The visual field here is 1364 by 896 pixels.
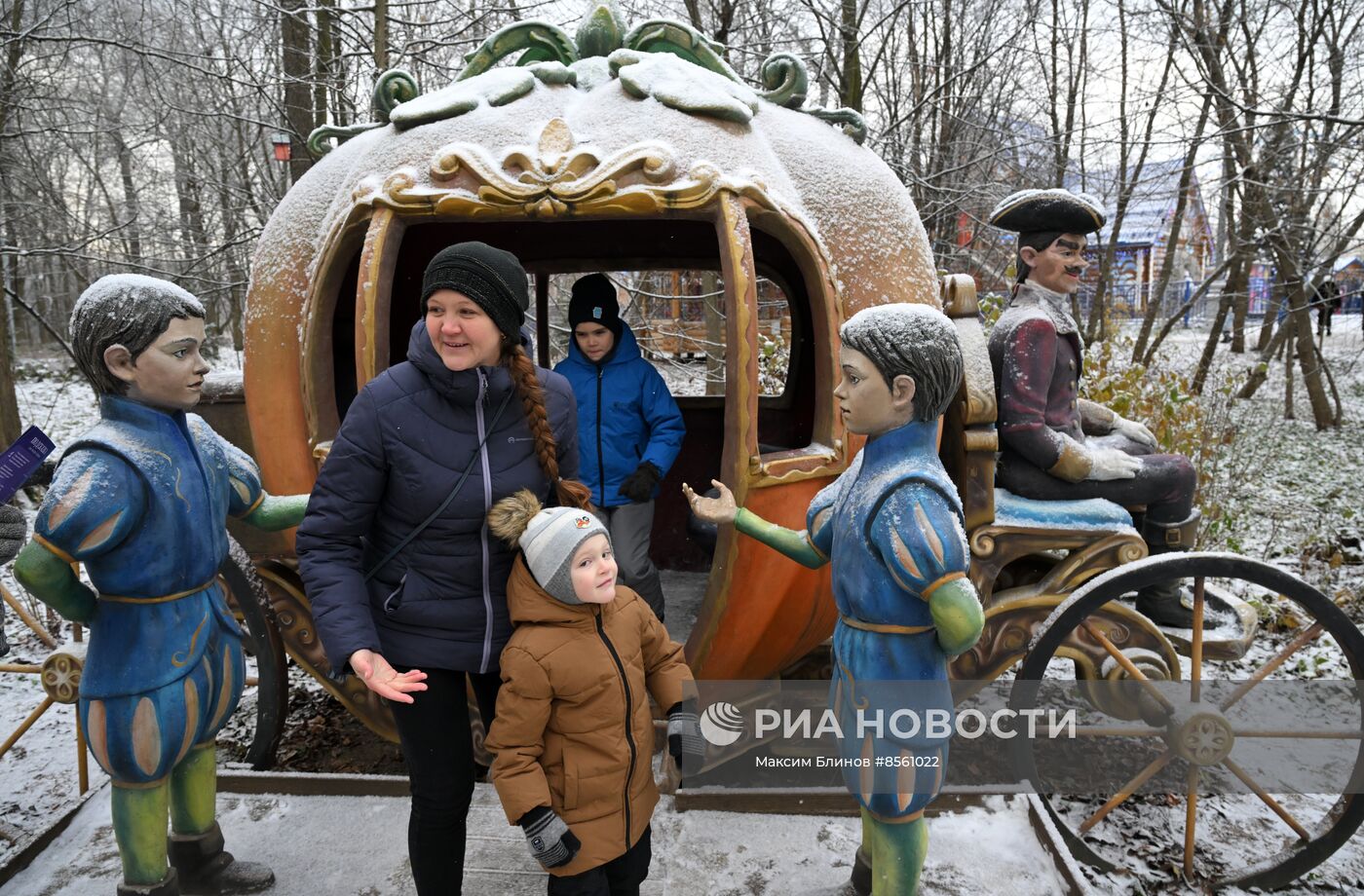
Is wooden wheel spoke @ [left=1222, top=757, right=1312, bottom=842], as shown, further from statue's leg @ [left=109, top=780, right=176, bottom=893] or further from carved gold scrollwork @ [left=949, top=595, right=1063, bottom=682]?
statue's leg @ [left=109, top=780, right=176, bottom=893]

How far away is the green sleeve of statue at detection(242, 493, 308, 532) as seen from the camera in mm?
2479

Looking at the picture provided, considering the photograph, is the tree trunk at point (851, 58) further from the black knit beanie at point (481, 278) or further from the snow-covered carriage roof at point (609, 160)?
the black knit beanie at point (481, 278)

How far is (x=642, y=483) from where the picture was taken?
11.3 ft

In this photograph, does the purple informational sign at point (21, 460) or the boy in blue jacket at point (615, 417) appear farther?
the boy in blue jacket at point (615, 417)

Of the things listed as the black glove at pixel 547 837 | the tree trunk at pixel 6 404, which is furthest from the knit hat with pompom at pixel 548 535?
the tree trunk at pixel 6 404

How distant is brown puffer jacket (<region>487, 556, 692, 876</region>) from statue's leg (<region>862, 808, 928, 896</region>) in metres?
0.60

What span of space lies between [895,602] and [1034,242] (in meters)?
1.76

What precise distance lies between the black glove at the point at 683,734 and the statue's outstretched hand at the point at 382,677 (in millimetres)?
565

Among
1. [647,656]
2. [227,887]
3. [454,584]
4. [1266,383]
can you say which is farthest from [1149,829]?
[1266,383]

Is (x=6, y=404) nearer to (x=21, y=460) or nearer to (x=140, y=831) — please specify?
(x=21, y=460)

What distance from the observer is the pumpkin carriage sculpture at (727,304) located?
112 inches

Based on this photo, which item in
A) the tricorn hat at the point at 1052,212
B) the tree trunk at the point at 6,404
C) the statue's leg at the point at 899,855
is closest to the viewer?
the statue's leg at the point at 899,855

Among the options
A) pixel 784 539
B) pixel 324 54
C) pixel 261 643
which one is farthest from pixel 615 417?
pixel 324 54

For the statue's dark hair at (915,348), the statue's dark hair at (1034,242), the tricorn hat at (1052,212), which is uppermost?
the tricorn hat at (1052,212)
